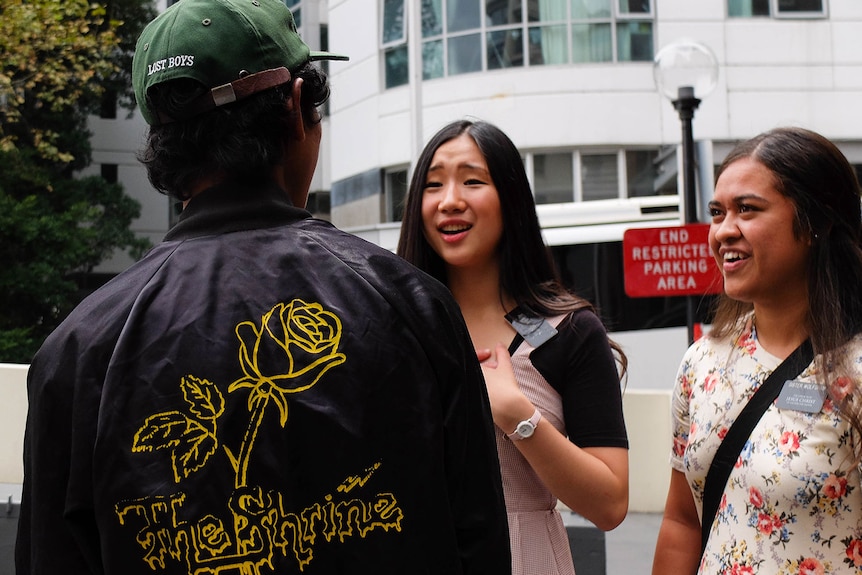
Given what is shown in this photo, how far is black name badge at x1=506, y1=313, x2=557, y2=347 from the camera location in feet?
8.13

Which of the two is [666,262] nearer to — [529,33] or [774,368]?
[774,368]

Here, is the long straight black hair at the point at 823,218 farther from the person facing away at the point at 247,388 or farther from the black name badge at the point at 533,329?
the person facing away at the point at 247,388

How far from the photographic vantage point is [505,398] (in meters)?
2.26

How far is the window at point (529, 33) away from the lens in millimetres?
20328

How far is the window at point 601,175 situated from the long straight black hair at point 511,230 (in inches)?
699

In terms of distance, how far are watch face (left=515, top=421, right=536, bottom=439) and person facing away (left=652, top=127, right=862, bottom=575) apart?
0.38 metres

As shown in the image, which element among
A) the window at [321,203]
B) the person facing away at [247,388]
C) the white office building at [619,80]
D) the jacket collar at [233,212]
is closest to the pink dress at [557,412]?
the person facing away at [247,388]

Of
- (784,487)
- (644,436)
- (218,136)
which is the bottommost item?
(644,436)

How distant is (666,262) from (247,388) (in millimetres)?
7329

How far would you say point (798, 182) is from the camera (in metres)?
2.33

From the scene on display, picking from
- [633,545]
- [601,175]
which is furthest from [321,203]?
[633,545]

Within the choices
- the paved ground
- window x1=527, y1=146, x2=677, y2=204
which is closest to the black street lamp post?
the paved ground

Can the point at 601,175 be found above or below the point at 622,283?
above

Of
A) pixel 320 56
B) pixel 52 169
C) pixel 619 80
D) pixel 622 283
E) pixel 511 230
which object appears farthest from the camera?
pixel 619 80
